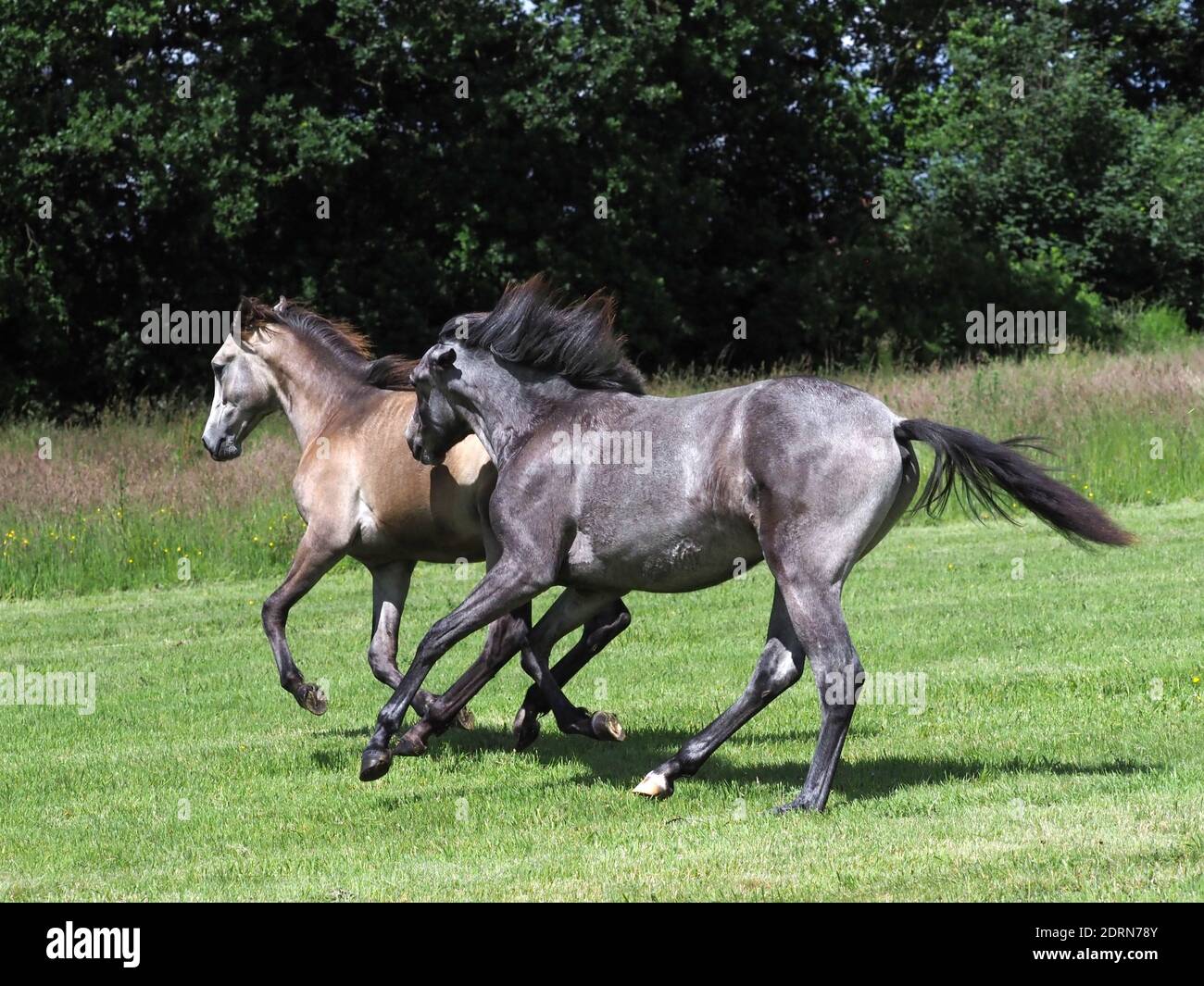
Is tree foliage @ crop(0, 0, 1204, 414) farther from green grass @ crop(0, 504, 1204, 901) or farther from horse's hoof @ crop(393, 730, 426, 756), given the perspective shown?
horse's hoof @ crop(393, 730, 426, 756)

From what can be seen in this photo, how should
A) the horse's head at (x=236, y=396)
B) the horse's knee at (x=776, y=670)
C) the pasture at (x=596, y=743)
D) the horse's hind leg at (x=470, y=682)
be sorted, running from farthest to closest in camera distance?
the horse's head at (x=236, y=396)
the horse's hind leg at (x=470, y=682)
the horse's knee at (x=776, y=670)
the pasture at (x=596, y=743)

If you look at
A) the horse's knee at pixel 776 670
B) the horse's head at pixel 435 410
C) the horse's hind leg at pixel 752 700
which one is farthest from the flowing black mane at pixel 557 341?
the horse's knee at pixel 776 670

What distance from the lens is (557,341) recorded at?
7734 millimetres

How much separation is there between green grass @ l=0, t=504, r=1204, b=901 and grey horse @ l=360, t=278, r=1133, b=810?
45cm

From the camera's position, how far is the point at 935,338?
3144 centimetres

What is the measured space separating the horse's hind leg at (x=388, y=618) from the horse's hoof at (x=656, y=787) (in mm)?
2031

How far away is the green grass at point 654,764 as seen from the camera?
5.64m

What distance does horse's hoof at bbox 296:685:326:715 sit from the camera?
8.36 meters

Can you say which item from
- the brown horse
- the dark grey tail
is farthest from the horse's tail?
the dark grey tail

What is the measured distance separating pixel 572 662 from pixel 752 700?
1.39 metres

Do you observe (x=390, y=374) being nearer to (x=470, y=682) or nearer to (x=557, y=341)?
(x=557, y=341)

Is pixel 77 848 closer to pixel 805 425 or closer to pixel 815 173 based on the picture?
pixel 805 425

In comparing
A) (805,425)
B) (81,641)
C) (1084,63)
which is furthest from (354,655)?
(1084,63)

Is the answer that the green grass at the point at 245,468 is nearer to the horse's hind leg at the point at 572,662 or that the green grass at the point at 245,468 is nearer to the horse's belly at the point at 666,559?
the horse's hind leg at the point at 572,662
